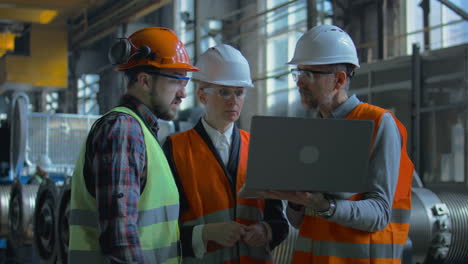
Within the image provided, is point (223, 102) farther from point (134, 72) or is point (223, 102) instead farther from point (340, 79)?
point (134, 72)

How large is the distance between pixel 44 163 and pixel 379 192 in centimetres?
925

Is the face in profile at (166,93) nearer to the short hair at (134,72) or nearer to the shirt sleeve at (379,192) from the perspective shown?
the short hair at (134,72)

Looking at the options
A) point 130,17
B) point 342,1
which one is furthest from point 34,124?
point 342,1

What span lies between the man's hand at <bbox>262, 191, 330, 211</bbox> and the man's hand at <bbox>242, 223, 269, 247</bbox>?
0.49 meters

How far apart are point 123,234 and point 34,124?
9998 mm

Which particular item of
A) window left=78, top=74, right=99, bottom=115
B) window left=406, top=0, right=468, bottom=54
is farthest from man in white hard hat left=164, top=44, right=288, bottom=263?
window left=78, top=74, right=99, bottom=115

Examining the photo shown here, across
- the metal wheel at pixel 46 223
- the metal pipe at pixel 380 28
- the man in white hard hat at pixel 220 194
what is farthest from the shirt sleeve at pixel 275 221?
the metal pipe at pixel 380 28

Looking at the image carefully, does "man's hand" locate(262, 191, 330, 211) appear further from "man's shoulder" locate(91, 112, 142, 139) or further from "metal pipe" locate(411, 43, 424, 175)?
"metal pipe" locate(411, 43, 424, 175)

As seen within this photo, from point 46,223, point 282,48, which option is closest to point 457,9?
point 282,48

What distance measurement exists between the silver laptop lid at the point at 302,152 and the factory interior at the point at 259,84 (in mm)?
617

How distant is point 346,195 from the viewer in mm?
2480

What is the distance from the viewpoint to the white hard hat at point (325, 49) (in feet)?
8.73

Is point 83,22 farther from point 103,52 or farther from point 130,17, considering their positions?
point 103,52

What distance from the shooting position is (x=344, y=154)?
2.23 meters
